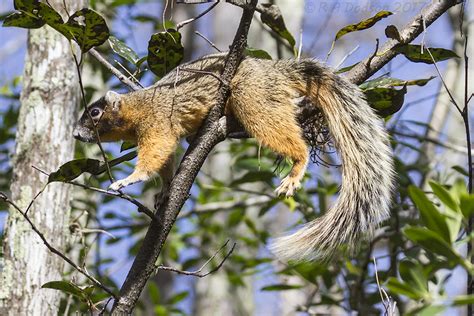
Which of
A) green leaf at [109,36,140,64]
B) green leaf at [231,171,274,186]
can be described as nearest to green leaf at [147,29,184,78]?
green leaf at [109,36,140,64]

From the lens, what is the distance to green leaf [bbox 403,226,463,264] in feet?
4.12

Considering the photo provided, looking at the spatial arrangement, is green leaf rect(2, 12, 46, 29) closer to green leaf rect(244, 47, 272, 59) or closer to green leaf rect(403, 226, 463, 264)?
green leaf rect(244, 47, 272, 59)

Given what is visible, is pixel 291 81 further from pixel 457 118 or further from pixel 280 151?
pixel 457 118

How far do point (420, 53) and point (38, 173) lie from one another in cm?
163

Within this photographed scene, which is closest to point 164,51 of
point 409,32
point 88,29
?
point 88,29

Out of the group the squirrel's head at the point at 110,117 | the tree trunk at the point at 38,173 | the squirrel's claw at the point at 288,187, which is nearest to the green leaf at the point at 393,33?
the squirrel's claw at the point at 288,187

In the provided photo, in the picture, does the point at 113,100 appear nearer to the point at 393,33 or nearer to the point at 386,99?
the point at 386,99

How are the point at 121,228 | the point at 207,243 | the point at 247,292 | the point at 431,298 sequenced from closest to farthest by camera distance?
the point at 431,298, the point at 121,228, the point at 207,243, the point at 247,292

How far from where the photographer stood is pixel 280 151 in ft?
9.64

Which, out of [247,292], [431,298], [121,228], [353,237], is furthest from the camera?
[247,292]

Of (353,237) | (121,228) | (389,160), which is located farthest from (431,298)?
(121,228)

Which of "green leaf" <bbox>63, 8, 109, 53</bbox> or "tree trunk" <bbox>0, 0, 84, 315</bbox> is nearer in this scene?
"green leaf" <bbox>63, 8, 109, 53</bbox>

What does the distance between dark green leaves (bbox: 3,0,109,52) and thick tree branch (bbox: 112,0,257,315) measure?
424 millimetres

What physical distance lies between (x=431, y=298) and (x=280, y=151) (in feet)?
5.80
